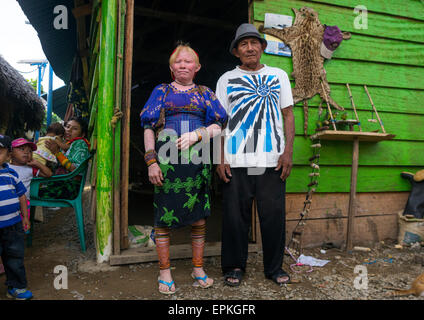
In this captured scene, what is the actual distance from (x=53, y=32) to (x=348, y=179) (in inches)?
217

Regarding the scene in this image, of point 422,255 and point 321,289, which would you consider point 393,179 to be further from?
A: point 321,289

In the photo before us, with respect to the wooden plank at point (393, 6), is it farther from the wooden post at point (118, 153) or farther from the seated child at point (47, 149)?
the seated child at point (47, 149)

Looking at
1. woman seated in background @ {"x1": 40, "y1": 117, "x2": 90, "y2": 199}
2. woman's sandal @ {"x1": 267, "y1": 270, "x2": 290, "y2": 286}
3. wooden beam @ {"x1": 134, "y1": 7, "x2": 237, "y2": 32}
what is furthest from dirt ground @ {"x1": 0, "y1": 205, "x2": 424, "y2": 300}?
wooden beam @ {"x1": 134, "y1": 7, "x2": 237, "y2": 32}

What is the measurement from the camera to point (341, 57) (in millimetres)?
3227

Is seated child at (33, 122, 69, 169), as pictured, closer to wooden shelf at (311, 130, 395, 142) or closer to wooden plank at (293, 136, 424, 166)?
wooden plank at (293, 136, 424, 166)

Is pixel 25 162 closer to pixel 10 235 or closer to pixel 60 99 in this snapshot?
pixel 10 235

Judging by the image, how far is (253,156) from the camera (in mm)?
2238

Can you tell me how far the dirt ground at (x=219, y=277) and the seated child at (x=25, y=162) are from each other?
72 cm

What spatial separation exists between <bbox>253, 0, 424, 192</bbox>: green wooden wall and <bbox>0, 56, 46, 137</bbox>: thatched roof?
5.33m

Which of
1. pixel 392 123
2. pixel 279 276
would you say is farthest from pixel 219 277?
pixel 392 123

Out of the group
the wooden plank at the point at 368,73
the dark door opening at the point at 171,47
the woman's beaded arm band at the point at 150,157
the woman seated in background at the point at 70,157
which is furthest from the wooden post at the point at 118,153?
the wooden plank at the point at 368,73

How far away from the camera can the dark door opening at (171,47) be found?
471cm

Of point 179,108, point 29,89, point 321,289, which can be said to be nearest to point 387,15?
point 179,108

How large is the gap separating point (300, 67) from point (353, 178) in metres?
1.35
